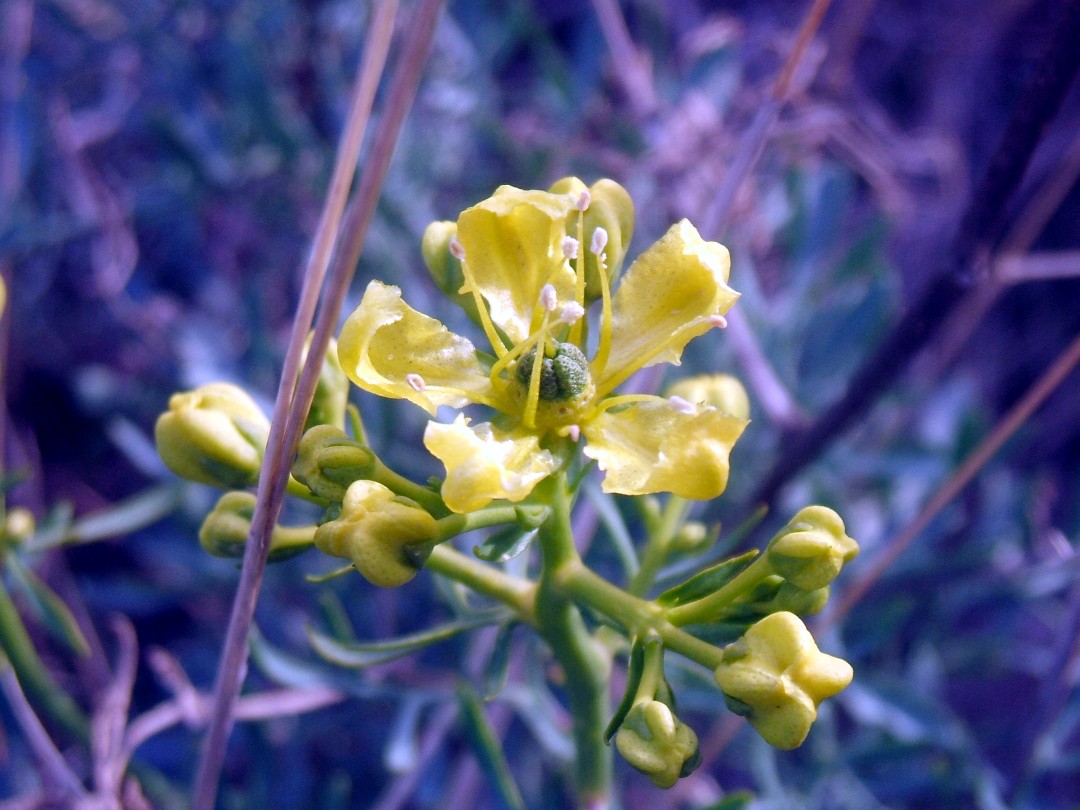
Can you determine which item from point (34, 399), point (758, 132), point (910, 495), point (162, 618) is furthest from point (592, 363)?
point (34, 399)

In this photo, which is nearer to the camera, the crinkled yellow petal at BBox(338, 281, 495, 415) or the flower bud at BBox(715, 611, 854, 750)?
the flower bud at BBox(715, 611, 854, 750)

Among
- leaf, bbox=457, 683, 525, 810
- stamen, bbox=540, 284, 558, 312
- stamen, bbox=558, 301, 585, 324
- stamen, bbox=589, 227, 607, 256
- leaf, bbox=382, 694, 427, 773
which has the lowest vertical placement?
leaf, bbox=382, 694, 427, 773

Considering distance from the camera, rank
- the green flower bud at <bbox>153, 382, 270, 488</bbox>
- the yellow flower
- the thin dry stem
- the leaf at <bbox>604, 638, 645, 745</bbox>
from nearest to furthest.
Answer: the leaf at <bbox>604, 638, 645, 745</bbox>, the yellow flower, the green flower bud at <bbox>153, 382, 270, 488</bbox>, the thin dry stem

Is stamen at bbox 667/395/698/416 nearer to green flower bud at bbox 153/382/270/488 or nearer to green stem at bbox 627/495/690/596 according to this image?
green stem at bbox 627/495/690/596

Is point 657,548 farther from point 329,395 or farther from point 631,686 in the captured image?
point 329,395

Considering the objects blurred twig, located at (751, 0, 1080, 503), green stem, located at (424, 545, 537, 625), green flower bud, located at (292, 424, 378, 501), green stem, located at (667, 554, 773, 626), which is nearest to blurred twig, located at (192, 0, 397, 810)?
green flower bud, located at (292, 424, 378, 501)

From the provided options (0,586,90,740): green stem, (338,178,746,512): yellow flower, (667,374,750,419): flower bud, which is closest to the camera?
(338,178,746,512): yellow flower

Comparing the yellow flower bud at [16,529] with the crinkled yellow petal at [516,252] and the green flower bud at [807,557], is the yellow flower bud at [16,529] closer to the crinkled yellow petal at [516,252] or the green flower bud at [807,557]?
the crinkled yellow petal at [516,252]

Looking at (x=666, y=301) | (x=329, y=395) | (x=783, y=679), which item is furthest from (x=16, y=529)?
(x=783, y=679)
